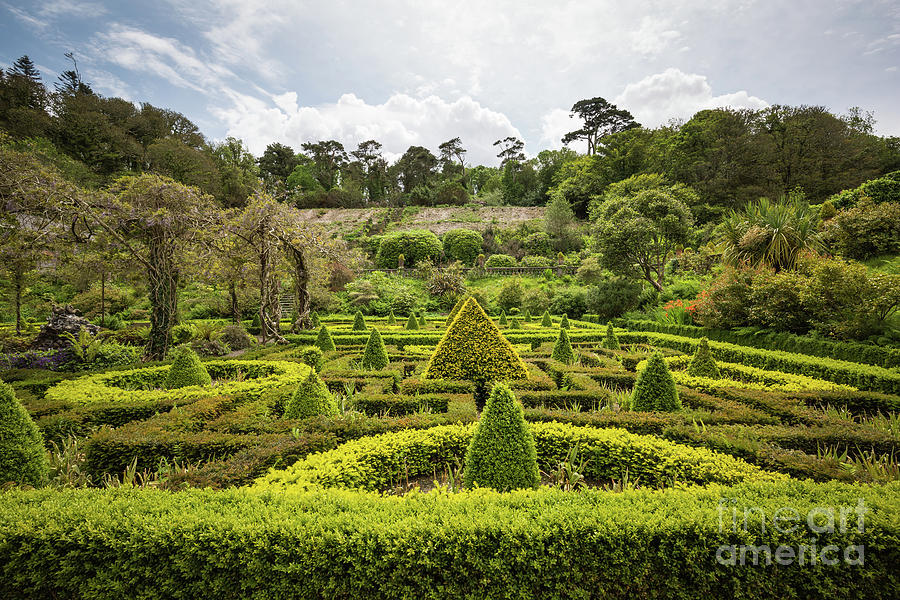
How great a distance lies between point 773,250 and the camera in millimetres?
11062

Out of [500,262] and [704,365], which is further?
[500,262]

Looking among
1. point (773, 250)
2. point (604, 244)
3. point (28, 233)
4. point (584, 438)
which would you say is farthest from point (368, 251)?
point (584, 438)

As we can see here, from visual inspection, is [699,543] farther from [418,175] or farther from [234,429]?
[418,175]

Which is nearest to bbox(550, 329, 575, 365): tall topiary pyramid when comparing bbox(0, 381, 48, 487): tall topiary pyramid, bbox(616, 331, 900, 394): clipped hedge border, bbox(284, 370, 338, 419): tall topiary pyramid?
bbox(616, 331, 900, 394): clipped hedge border

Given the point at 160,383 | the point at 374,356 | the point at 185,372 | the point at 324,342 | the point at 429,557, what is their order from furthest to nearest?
the point at 324,342, the point at 374,356, the point at 160,383, the point at 185,372, the point at 429,557

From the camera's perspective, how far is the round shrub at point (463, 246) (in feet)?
112

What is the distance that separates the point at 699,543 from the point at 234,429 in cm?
537

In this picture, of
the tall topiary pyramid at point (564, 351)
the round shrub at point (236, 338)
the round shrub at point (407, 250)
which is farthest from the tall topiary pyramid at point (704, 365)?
the round shrub at point (407, 250)

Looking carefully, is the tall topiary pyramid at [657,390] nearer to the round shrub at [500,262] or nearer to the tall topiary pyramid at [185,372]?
the tall topiary pyramid at [185,372]

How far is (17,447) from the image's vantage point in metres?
3.40

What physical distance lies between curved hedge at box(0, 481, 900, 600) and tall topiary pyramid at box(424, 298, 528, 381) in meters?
4.52

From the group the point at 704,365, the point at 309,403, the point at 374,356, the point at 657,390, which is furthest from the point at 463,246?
the point at 309,403

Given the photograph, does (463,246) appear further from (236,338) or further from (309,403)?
(309,403)

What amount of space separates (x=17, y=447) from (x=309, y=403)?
2.78 meters
